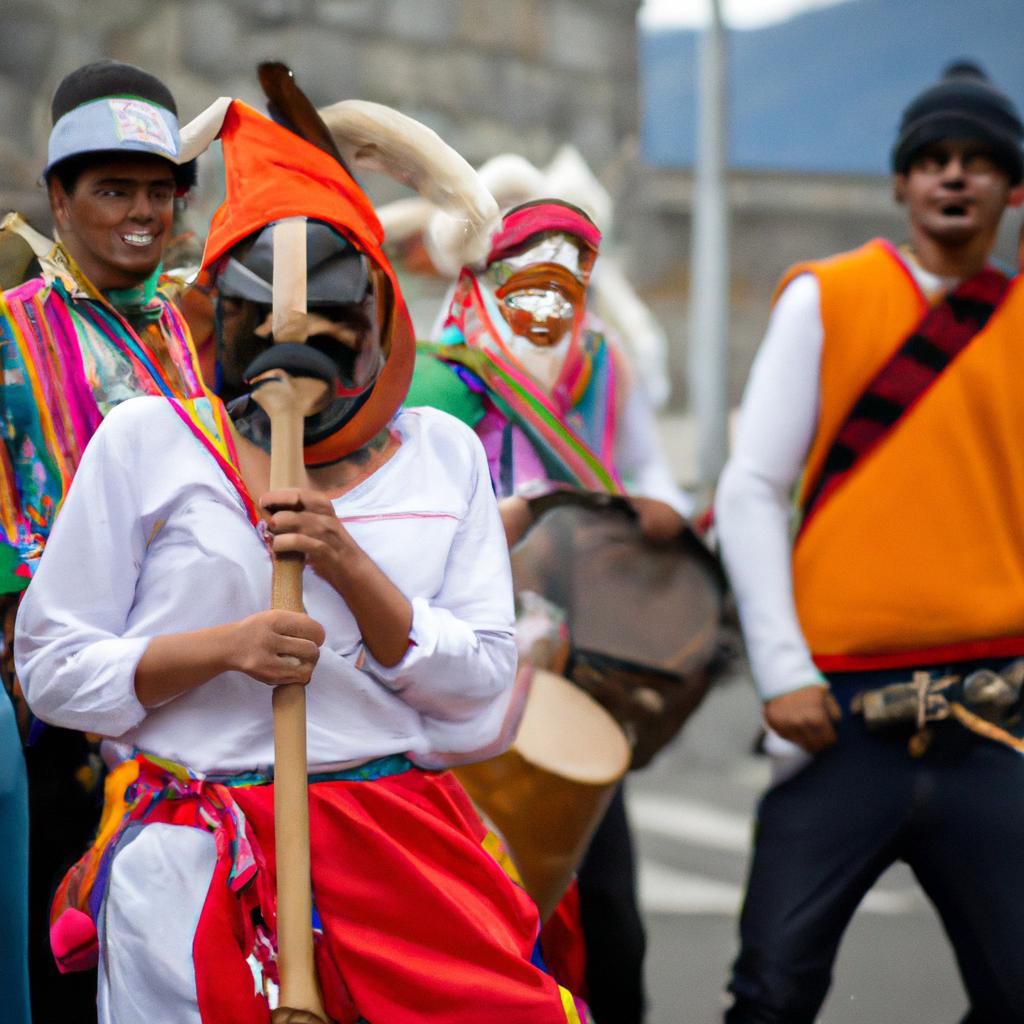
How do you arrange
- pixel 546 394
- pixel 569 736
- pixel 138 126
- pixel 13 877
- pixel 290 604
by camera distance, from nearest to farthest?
pixel 290 604 < pixel 13 877 < pixel 138 126 < pixel 569 736 < pixel 546 394

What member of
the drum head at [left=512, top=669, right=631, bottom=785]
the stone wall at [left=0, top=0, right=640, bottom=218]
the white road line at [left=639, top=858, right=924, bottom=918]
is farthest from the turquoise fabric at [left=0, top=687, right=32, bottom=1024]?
the stone wall at [left=0, top=0, right=640, bottom=218]

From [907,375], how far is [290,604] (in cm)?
159

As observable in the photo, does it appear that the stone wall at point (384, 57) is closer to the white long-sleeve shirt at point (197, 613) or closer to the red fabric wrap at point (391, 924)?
the white long-sleeve shirt at point (197, 613)

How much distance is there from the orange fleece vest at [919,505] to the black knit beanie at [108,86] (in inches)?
49.6

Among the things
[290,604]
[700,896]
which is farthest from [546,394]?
[700,896]

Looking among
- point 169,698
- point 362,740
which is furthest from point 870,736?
point 169,698

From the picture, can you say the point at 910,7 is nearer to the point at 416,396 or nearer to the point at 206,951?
the point at 416,396

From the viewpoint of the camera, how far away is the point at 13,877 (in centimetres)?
285

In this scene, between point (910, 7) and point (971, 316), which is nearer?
point (971, 316)

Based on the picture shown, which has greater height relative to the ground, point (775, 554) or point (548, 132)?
point (548, 132)

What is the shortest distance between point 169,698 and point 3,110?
1072cm

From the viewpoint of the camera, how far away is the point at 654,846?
6941mm

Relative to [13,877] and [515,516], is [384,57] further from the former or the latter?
[13,877]

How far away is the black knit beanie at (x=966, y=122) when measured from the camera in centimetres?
359
